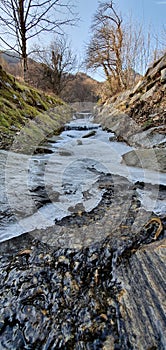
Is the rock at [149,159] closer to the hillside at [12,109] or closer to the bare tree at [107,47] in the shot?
the hillside at [12,109]

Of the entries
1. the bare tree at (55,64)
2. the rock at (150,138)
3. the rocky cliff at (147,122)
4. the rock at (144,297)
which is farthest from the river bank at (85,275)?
the bare tree at (55,64)

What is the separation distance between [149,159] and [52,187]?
1.55 metres

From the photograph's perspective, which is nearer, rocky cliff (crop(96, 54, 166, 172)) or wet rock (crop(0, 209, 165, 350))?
wet rock (crop(0, 209, 165, 350))

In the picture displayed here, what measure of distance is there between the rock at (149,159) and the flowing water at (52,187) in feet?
0.37

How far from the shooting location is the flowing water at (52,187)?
1.77 metres

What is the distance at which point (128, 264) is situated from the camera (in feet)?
4.04

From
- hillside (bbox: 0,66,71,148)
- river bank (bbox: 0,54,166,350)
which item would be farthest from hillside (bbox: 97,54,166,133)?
hillside (bbox: 0,66,71,148)

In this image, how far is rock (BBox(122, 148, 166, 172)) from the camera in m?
2.91

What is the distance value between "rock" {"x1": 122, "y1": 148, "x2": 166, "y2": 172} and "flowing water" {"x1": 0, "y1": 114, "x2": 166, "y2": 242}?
0.11m

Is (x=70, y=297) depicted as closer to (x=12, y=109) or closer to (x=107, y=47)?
(x=12, y=109)

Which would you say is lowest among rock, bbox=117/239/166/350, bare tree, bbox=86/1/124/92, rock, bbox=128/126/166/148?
rock, bbox=117/239/166/350

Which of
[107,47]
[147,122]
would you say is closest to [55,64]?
[107,47]

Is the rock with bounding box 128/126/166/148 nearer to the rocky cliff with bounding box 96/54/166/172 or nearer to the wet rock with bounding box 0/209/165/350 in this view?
the rocky cliff with bounding box 96/54/166/172

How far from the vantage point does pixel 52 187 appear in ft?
7.90
